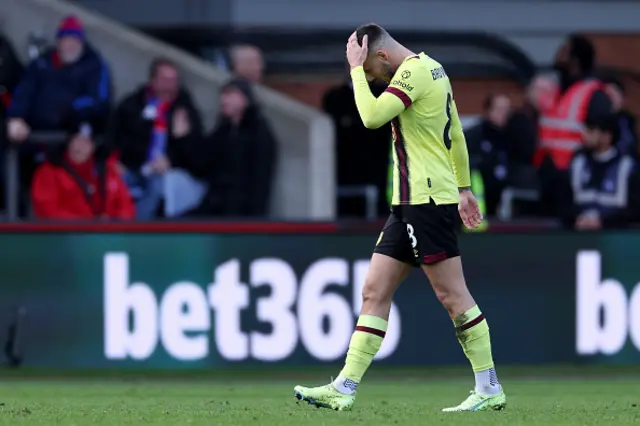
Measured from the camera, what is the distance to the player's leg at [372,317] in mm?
8062

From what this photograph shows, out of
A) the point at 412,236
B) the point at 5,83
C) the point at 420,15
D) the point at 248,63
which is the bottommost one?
the point at 412,236

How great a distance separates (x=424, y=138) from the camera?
802 centimetres

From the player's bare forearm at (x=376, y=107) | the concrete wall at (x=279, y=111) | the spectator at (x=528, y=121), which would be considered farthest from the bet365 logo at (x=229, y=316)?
the player's bare forearm at (x=376, y=107)

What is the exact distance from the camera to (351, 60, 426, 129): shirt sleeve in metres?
7.78

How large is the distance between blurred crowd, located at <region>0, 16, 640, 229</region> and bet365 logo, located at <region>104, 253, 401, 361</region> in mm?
773

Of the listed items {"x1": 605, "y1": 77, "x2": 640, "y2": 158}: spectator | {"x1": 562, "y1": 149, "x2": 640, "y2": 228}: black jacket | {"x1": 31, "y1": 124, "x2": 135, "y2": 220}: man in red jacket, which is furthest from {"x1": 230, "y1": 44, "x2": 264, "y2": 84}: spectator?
{"x1": 605, "y1": 77, "x2": 640, "y2": 158}: spectator

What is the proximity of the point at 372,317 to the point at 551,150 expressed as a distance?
6456 millimetres

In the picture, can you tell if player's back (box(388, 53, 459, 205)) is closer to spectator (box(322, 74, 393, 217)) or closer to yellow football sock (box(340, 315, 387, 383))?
yellow football sock (box(340, 315, 387, 383))

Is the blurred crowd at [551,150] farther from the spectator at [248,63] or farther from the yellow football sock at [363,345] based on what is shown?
the yellow football sock at [363,345]

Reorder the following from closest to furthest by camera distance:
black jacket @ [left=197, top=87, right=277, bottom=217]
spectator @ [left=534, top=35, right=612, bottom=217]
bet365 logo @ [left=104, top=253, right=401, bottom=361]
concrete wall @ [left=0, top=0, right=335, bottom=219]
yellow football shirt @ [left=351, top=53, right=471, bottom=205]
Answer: yellow football shirt @ [left=351, top=53, right=471, bottom=205] < bet365 logo @ [left=104, top=253, right=401, bottom=361] < black jacket @ [left=197, top=87, right=277, bottom=217] < concrete wall @ [left=0, top=0, right=335, bottom=219] < spectator @ [left=534, top=35, right=612, bottom=217]

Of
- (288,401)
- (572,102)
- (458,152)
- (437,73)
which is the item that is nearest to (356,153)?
(572,102)

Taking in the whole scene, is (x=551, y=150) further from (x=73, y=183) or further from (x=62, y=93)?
(x=62, y=93)

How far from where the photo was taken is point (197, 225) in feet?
43.4

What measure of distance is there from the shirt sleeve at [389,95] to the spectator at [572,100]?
645cm
